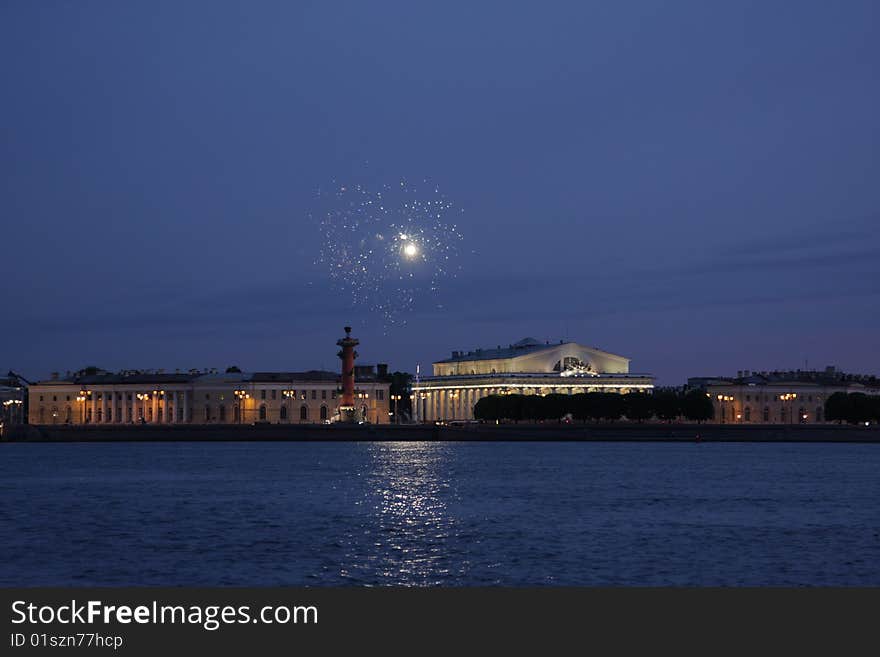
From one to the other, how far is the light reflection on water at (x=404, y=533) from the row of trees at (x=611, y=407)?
243 feet

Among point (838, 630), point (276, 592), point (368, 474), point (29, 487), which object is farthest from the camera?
point (368, 474)

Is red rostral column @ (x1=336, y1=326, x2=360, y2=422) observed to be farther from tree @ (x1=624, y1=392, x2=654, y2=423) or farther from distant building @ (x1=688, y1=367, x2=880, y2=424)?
distant building @ (x1=688, y1=367, x2=880, y2=424)

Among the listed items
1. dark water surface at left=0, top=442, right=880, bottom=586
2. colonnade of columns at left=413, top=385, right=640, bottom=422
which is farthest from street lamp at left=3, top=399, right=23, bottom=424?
dark water surface at left=0, top=442, right=880, bottom=586

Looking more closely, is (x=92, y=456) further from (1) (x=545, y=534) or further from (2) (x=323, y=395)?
(2) (x=323, y=395)

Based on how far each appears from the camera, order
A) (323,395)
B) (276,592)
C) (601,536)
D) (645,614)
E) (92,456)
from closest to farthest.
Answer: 1. (645,614)
2. (276,592)
3. (601,536)
4. (92,456)
5. (323,395)

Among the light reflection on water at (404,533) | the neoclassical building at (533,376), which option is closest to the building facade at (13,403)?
the neoclassical building at (533,376)

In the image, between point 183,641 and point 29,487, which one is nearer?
point 183,641

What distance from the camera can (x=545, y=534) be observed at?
3528 cm

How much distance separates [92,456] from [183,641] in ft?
249

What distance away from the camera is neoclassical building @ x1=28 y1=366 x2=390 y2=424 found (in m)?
161

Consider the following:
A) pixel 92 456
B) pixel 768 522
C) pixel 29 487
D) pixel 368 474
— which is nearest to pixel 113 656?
pixel 768 522

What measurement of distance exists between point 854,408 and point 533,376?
3846 centimetres

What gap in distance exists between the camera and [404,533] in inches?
1395

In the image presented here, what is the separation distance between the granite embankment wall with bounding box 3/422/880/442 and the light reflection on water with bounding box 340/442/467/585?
56.4m
